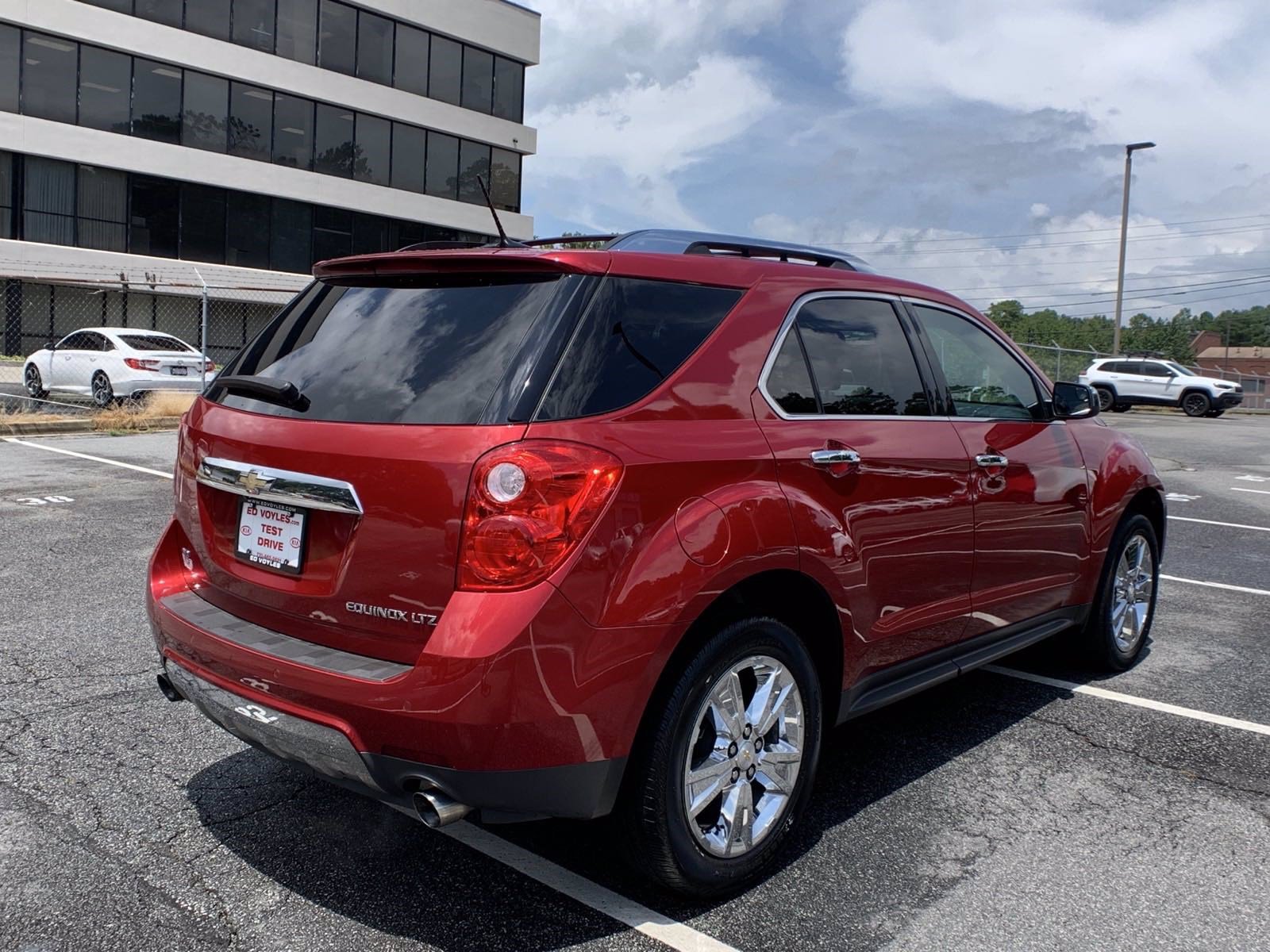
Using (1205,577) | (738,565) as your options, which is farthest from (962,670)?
(1205,577)

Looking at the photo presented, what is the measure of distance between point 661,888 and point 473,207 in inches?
1553

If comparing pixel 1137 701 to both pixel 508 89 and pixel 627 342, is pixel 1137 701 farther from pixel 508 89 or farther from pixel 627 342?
pixel 508 89

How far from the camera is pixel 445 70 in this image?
39.0 m

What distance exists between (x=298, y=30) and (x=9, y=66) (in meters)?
8.69

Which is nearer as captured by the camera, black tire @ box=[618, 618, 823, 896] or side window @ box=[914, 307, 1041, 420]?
black tire @ box=[618, 618, 823, 896]

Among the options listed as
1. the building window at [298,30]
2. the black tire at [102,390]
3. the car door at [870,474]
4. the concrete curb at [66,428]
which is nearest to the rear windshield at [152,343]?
the black tire at [102,390]

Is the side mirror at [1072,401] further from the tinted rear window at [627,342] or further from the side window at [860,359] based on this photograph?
the tinted rear window at [627,342]

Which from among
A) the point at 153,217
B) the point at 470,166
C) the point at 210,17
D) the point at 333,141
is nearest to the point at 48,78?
the point at 153,217

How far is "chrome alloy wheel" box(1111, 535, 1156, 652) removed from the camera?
525cm

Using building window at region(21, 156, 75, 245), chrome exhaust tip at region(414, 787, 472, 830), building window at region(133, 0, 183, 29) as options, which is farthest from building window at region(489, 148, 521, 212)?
chrome exhaust tip at region(414, 787, 472, 830)

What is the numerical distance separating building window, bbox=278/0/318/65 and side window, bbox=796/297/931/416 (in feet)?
116

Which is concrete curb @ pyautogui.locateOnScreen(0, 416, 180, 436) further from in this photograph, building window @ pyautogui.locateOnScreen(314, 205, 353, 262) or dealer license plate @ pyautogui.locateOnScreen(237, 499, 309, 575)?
building window @ pyautogui.locateOnScreen(314, 205, 353, 262)

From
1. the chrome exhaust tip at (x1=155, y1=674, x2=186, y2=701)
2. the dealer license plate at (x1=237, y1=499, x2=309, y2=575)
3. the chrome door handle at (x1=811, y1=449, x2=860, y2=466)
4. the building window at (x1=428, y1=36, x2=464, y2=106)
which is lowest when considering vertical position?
the chrome exhaust tip at (x1=155, y1=674, x2=186, y2=701)

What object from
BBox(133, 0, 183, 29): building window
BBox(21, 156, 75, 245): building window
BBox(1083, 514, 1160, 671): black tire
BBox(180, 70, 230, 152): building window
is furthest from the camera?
BBox(180, 70, 230, 152): building window
